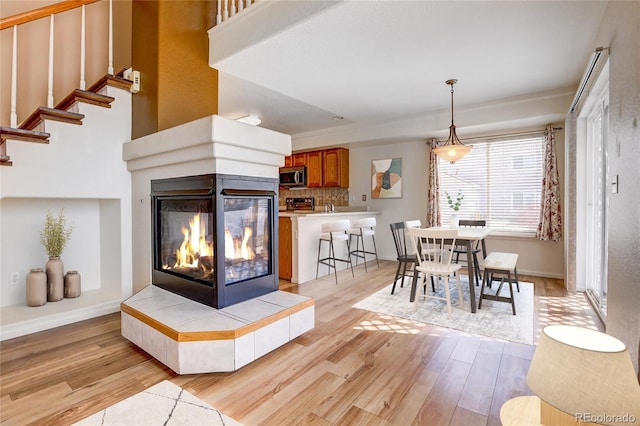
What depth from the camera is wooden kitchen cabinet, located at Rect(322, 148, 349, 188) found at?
638 centimetres

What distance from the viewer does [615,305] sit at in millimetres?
1861

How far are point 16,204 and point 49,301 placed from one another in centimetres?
96

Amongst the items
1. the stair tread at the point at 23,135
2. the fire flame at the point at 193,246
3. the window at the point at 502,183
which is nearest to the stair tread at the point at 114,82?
the stair tread at the point at 23,135

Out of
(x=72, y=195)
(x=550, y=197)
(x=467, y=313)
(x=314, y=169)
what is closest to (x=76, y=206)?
(x=72, y=195)

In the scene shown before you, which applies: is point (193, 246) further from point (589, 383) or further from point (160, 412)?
point (589, 383)

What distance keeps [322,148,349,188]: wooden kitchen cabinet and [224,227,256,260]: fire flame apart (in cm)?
392

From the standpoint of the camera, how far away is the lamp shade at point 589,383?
861 millimetres

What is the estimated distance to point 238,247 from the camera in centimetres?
Answer: 261

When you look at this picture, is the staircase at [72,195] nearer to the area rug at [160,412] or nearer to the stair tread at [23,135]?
the stair tread at [23,135]

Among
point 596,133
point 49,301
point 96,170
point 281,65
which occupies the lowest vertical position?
point 49,301

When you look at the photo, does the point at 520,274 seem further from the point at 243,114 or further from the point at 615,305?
the point at 243,114

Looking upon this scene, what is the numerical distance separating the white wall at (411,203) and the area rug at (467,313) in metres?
1.09

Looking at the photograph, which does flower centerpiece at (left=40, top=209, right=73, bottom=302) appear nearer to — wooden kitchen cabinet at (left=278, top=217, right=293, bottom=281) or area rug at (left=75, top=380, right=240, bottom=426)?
area rug at (left=75, top=380, right=240, bottom=426)

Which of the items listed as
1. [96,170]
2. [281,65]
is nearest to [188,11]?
[281,65]
